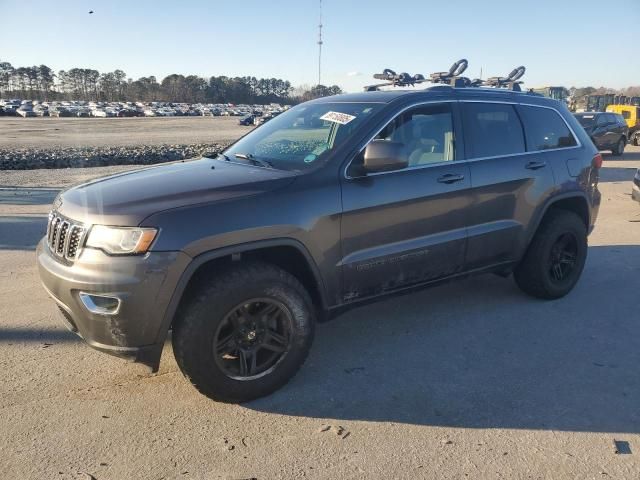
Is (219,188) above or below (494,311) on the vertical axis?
above

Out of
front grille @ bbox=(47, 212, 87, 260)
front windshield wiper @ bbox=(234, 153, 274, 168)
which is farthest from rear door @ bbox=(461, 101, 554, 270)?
front grille @ bbox=(47, 212, 87, 260)

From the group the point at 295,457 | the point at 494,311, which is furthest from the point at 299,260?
the point at 494,311

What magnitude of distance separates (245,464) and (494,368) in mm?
1900

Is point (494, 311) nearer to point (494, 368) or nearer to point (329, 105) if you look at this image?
point (494, 368)

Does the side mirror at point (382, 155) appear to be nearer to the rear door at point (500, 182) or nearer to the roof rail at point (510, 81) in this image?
the rear door at point (500, 182)

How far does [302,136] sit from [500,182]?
168cm

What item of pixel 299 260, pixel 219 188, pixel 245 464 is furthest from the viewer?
pixel 299 260

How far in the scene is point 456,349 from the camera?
13.1 ft

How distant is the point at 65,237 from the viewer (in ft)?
10.2

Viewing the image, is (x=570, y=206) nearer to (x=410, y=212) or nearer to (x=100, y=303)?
(x=410, y=212)

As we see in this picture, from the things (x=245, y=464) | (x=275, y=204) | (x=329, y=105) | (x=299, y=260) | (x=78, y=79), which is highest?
(x=78, y=79)

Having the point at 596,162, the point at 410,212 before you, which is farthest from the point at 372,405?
the point at 596,162

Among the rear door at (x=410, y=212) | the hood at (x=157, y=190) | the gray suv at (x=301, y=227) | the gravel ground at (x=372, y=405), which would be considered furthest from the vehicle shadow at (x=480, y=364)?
the hood at (x=157, y=190)

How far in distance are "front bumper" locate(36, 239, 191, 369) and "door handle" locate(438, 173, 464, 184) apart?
2056 millimetres
